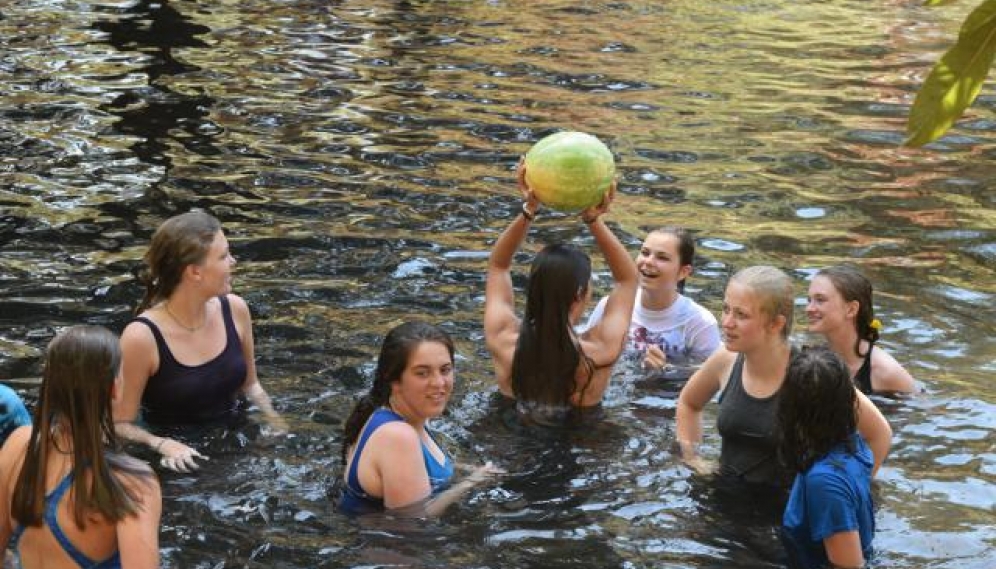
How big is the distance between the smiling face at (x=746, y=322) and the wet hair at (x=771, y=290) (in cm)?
2

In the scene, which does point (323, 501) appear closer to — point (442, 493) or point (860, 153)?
point (442, 493)

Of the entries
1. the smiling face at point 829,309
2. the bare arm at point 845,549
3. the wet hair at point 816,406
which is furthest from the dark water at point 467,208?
the wet hair at point 816,406

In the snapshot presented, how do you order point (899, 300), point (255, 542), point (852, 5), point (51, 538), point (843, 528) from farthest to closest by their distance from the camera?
point (852, 5)
point (899, 300)
point (255, 542)
point (843, 528)
point (51, 538)

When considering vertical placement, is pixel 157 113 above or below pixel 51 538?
below

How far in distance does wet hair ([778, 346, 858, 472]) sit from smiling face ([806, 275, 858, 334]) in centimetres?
190

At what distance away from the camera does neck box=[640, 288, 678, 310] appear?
8.25 meters

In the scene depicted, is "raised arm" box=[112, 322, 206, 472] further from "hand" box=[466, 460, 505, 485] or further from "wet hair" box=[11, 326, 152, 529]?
"wet hair" box=[11, 326, 152, 529]

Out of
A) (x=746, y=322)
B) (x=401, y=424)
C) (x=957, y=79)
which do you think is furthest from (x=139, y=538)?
(x=957, y=79)

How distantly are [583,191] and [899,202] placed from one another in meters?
6.47

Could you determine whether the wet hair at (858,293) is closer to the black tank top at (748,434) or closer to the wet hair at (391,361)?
the black tank top at (748,434)

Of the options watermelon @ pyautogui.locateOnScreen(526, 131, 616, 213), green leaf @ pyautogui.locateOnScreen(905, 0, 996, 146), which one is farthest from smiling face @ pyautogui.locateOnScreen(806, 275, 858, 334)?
green leaf @ pyautogui.locateOnScreen(905, 0, 996, 146)

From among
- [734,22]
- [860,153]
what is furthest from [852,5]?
[860,153]

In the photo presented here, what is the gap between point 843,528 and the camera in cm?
531

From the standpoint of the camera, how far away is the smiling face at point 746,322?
6.02m
